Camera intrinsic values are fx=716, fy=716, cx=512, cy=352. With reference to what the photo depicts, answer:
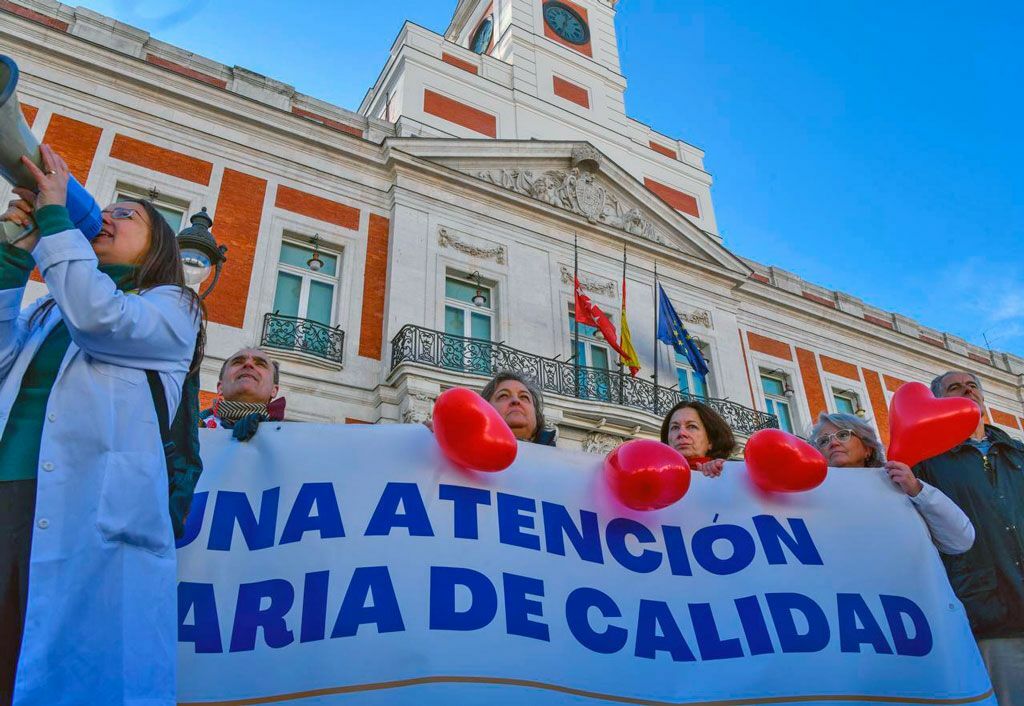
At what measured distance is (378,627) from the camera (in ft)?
7.75

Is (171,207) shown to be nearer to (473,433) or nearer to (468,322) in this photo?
(468,322)

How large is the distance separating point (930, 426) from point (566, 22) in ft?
64.0

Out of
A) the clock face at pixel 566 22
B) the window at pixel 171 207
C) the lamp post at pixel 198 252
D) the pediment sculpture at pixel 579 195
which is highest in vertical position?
the clock face at pixel 566 22

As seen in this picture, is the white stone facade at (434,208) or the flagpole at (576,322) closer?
the white stone facade at (434,208)

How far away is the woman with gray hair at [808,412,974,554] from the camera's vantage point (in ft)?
10.6

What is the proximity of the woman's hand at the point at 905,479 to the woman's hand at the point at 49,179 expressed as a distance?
138 inches

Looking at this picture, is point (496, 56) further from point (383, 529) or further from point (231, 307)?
point (383, 529)

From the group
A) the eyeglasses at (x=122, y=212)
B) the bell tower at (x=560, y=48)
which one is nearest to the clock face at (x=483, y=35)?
the bell tower at (x=560, y=48)

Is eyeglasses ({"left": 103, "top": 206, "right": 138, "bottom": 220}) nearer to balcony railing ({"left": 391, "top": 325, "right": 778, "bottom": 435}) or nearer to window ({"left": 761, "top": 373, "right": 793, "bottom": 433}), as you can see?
balcony railing ({"left": 391, "top": 325, "right": 778, "bottom": 435})

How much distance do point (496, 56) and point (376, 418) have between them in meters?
12.5

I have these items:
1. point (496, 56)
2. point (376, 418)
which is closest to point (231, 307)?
point (376, 418)

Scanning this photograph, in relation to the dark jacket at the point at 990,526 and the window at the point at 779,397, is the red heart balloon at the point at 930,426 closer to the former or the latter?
the dark jacket at the point at 990,526

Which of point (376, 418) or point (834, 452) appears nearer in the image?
point (834, 452)

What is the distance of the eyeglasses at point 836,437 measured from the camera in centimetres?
378
